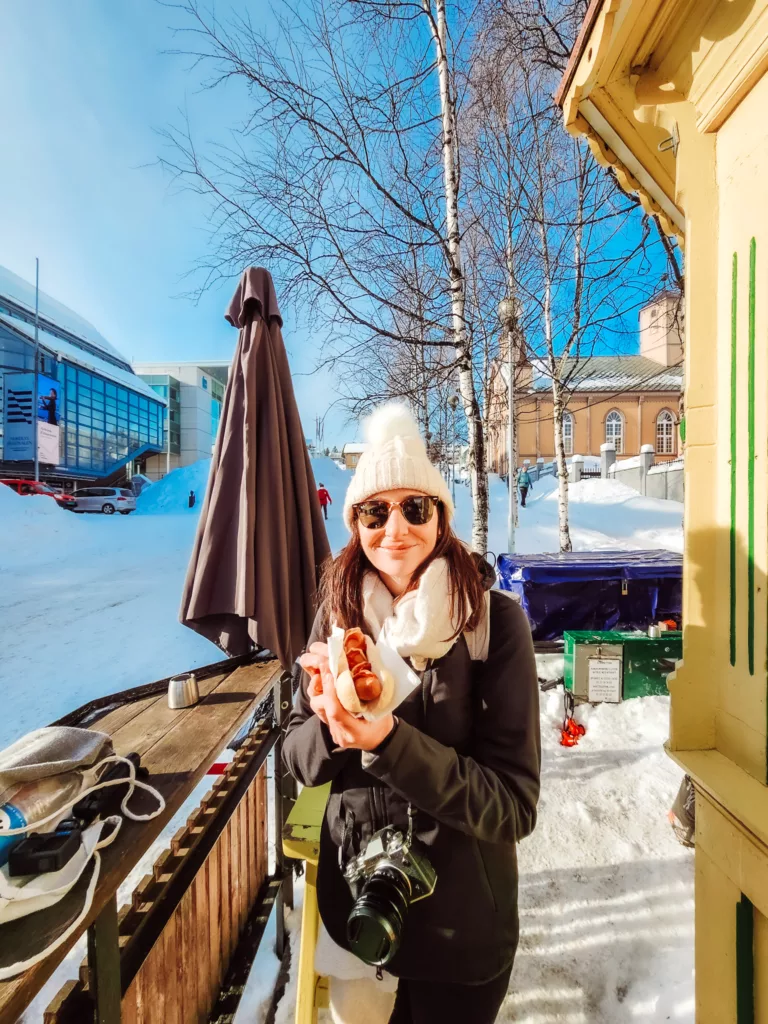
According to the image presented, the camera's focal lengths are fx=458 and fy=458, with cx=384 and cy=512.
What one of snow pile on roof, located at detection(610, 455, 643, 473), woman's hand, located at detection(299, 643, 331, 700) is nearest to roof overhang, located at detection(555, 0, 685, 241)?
woman's hand, located at detection(299, 643, 331, 700)

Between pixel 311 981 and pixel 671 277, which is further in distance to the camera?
pixel 671 277

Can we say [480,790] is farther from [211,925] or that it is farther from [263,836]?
[263,836]

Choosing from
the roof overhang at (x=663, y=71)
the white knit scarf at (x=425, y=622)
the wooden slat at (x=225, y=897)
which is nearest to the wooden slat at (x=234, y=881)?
the wooden slat at (x=225, y=897)

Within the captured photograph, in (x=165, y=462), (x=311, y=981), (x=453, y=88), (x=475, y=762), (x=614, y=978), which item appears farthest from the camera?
(x=165, y=462)

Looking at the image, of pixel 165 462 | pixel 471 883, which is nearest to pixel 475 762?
pixel 471 883

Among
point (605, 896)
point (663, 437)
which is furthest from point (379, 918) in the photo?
point (663, 437)

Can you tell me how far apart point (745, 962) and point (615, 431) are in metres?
42.3

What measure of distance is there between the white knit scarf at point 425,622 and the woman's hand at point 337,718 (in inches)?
9.7

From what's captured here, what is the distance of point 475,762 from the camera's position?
1.22m

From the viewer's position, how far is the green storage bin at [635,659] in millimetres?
4527

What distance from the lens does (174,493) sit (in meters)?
26.9

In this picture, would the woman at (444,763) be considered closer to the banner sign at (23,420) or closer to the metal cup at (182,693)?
the metal cup at (182,693)

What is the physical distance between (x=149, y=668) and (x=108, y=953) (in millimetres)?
5299

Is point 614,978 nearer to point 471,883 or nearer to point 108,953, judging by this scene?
point 471,883
